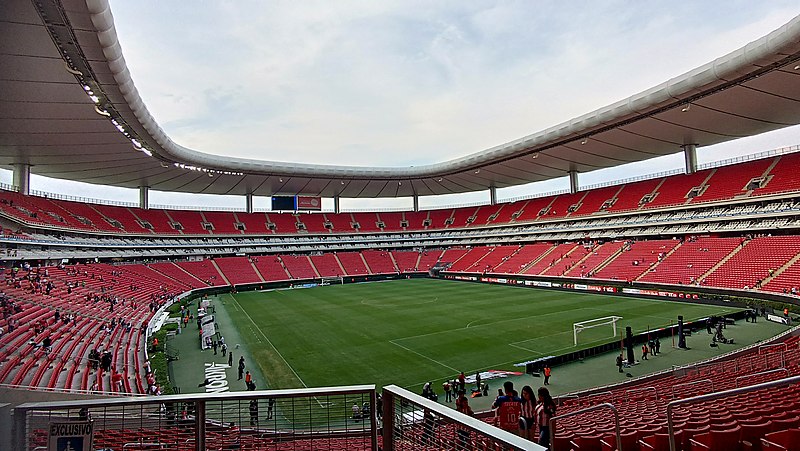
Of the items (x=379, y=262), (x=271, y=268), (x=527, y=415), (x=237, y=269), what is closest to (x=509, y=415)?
(x=527, y=415)

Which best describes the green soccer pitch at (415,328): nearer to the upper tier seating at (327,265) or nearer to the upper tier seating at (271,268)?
the upper tier seating at (271,268)

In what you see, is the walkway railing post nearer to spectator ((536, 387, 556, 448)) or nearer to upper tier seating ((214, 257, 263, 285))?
spectator ((536, 387, 556, 448))

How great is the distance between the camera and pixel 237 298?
42.6 m

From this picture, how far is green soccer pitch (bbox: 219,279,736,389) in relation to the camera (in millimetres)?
18719

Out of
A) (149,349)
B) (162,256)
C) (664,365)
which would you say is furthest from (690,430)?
(162,256)

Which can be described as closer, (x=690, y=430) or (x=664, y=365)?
(x=690, y=430)

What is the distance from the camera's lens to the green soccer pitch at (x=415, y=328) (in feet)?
61.4

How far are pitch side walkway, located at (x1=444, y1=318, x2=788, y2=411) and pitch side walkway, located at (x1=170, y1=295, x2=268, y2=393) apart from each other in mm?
7265

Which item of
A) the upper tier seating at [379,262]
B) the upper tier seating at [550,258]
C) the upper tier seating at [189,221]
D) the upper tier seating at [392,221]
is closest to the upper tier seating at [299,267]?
the upper tier seating at [379,262]

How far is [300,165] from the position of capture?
52656mm

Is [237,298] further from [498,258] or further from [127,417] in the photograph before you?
[127,417]

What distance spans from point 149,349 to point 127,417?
2036 centimetres

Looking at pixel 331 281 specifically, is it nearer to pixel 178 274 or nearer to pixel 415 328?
pixel 178 274

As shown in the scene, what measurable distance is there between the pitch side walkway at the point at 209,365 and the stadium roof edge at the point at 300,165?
13.1 m
